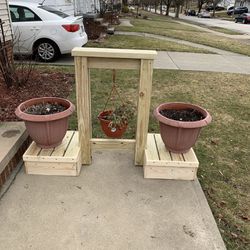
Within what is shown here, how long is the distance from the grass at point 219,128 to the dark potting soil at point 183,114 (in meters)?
0.62

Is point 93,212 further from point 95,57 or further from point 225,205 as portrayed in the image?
point 95,57

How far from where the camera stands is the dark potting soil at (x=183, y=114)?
10.6ft

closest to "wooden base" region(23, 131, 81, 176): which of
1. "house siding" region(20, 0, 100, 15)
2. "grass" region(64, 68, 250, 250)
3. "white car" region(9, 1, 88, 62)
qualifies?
"grass" region(64, 68, 250, 250)

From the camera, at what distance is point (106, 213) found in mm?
2631

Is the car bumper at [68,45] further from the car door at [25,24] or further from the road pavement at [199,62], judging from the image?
the car door at [25,24]

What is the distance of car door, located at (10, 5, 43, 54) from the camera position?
25.7 feet

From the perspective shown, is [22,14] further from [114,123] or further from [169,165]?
[169,165]

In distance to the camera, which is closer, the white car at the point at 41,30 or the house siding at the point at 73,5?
the white car at the point at 41,30

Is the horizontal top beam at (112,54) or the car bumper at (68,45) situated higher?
the horizontal top beam at (112,54)

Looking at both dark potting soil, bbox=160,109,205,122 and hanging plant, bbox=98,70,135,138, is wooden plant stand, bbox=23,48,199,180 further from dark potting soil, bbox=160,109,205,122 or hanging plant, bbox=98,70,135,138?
dark potting soil, bbox=160,109,205,122

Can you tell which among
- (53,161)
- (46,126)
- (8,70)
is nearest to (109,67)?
(46,126)

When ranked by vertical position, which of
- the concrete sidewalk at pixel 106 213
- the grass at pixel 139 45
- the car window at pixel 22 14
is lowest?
the grass at pixel 139 45

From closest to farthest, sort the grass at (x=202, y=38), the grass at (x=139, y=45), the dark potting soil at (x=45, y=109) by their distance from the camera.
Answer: the dark potting soil at (x=45, y=109) → the grass at (x=139, y=45) → the grass at (x=202, y=38)

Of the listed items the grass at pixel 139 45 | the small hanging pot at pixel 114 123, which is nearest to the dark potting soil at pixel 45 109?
the small hanging pot at pixel 114 123
